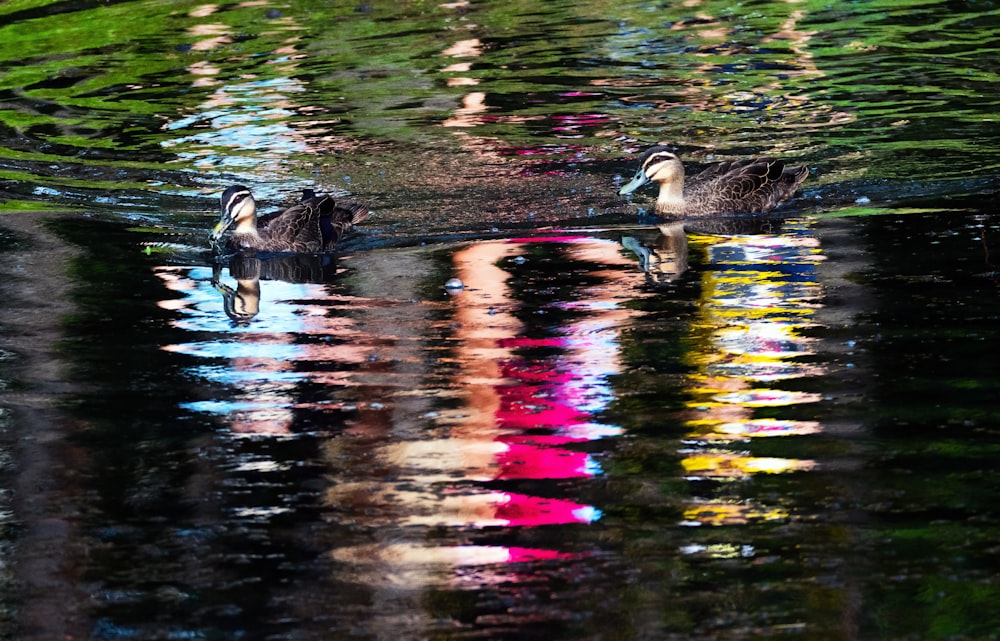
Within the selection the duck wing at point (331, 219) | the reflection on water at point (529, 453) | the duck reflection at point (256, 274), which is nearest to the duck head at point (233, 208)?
the duck reflection at point (256, 274)

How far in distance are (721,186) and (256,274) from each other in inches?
180

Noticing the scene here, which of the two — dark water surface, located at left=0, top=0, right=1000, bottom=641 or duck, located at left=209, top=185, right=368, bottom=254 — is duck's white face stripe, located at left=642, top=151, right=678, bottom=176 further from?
duck, located at left=209, top=185, right=368, bottom=254

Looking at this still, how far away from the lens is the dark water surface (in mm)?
6953

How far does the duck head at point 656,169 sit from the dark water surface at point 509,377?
15.3 inches

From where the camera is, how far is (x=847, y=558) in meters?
7.09

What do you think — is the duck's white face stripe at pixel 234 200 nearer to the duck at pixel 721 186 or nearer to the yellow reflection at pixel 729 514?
the duck at pixel 721 186

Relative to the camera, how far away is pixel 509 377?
969cm

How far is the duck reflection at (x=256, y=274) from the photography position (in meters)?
12.1

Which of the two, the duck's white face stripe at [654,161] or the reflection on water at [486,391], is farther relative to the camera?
the duck's white face stripe at [654,161]

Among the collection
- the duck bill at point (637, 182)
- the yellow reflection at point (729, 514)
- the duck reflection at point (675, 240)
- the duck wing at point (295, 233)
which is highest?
the yellow reflection at point (729, 514)

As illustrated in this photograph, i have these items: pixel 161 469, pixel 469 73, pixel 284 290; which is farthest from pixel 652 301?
pixel 469 73

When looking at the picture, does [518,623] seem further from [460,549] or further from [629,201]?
[629,201]

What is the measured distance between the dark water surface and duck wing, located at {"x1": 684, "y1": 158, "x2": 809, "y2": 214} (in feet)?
0.82

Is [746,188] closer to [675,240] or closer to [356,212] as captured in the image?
[675,240]
